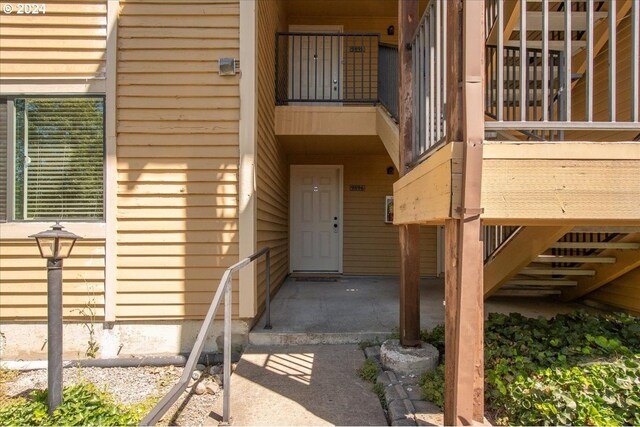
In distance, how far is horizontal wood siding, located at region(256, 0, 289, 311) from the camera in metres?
4.16

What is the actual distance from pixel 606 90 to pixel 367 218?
3.85 m

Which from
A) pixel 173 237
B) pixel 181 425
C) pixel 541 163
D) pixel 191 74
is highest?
pixel 191 74

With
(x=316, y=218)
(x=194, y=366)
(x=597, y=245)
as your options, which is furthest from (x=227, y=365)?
(x=316, y=218)

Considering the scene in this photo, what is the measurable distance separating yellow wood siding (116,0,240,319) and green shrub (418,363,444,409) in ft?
6.38

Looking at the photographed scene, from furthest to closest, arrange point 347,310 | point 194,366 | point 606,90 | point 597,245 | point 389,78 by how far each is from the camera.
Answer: point 389,78 → point 347,310 → point 606,90 → point 597,245 → point 194,366

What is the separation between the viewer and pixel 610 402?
207cm

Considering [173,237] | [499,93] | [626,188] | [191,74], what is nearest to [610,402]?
[626,188]

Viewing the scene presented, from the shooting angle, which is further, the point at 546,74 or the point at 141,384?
the point at 141,384

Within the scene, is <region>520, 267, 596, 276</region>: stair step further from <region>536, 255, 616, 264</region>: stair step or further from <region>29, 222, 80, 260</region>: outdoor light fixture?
<region>29, 222, 80, 260</region>: outdoor light fixture

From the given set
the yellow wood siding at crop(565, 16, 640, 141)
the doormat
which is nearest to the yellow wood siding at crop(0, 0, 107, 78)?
the doormat

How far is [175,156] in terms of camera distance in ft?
12.4

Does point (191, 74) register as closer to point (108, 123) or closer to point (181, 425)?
point (108, 123)

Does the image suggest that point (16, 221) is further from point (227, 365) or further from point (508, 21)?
point (508, 21)

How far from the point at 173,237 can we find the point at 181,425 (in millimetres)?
1749
